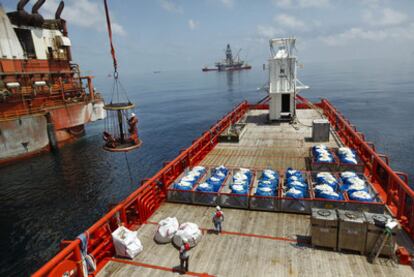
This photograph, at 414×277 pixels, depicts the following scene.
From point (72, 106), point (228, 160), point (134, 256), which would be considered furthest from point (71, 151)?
point (134, 256)

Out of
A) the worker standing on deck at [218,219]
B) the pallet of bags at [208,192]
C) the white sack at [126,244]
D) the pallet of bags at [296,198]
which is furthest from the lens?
the pallet of bags at [208,192]

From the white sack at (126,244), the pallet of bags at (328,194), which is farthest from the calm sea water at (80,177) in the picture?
the pallet of bags at (328,194)

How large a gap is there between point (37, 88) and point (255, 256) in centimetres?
4545

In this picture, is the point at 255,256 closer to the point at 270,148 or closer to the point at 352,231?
the point at 352,231

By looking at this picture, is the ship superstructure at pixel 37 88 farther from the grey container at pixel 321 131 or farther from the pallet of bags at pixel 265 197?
→ the grey container at pixel 321 131

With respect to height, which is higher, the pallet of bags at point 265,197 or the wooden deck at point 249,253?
the pallet of bags at point 265,197

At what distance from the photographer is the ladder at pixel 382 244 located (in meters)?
9.48

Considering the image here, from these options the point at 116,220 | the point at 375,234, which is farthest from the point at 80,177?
the point at 375,234

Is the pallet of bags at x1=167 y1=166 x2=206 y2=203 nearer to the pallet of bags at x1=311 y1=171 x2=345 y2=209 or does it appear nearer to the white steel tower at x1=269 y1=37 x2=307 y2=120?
the pallet of bags at x1=311 y1=171 x2=345 y2=209

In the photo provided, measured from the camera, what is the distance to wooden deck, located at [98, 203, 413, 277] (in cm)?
956

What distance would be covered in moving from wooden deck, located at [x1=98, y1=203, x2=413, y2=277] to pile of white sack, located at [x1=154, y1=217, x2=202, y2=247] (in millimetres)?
262

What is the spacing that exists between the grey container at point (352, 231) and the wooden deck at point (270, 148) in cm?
937

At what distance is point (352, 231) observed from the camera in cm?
1001

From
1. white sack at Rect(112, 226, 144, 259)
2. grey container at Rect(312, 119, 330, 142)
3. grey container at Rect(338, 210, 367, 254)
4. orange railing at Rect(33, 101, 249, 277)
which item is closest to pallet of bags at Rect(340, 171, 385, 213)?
grey container at Rect(338, 210, 367, 254)
